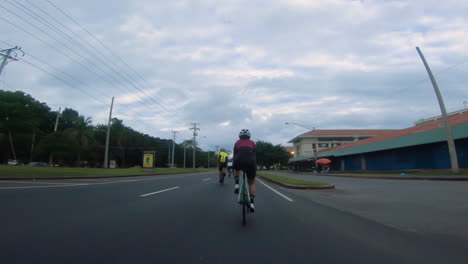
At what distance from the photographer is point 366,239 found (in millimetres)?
4051

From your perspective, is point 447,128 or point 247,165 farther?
point 447,128

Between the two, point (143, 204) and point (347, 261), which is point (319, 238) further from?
point (143, 204)

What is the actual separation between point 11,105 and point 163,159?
2601 inches

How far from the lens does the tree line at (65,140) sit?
41.5 metres

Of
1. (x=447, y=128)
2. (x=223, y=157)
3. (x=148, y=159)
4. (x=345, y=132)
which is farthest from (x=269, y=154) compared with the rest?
(x=223, y=157)

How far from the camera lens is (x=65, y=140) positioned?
5284cm

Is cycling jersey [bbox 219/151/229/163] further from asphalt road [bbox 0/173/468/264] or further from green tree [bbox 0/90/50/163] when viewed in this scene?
green tree [bbox 0/90/50/163]

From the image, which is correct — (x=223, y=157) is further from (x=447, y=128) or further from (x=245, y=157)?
(x=447, y=128)

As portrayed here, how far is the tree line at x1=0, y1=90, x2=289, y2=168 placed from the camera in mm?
41500

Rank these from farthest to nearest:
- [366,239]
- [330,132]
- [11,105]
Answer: [330,132] → [11,105] → [366,239]

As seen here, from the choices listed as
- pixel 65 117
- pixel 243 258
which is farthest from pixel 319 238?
pixel 65 117

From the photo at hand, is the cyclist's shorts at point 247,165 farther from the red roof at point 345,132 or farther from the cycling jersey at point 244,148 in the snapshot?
the red roof at point 345,132

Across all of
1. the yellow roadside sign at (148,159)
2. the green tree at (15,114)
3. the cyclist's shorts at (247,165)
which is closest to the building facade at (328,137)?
the yellow roadside sign at (148,159)

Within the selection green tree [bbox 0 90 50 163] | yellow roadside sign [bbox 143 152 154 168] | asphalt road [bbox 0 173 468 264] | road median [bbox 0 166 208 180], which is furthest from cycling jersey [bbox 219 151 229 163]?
green tree [bbox 0 90 50 163]
